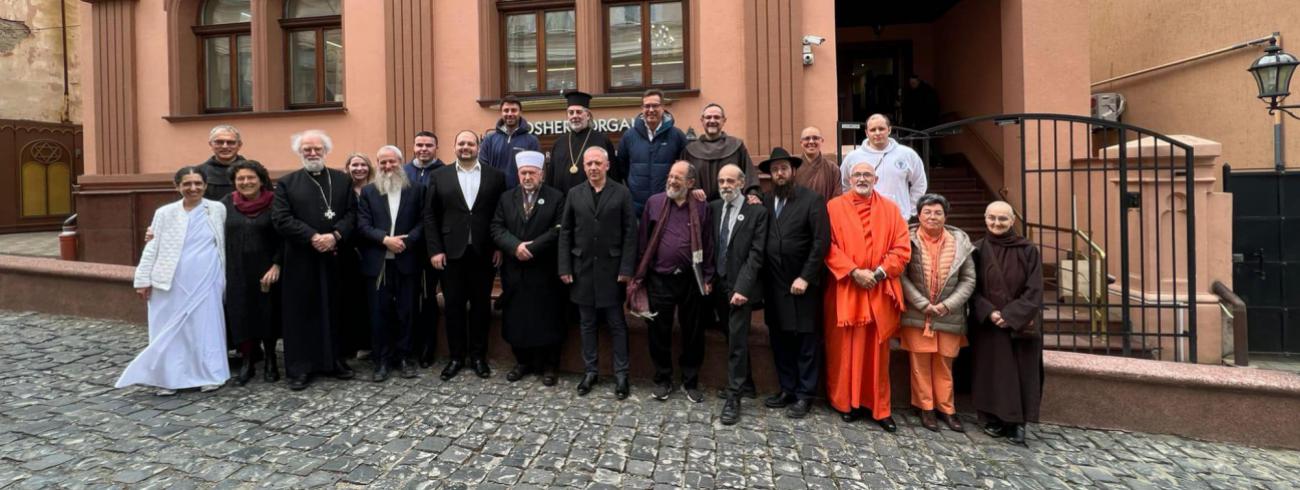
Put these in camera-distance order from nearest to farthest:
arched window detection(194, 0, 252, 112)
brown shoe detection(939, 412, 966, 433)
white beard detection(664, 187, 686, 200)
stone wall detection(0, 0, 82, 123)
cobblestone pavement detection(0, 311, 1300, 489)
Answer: cobblestone pavement detection(0, 311, 1300, 489)
brown shoe detection(939, 412, 966, 433)
white beard detection(664, 187, 686, 200)
arched window detection(194, 0, 252, 112)
stone wall detection(0, 0, 82, 123)

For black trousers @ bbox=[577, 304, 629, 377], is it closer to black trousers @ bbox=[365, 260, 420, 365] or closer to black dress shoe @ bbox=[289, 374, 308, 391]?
black trousers @ bbox=[365, 260, 420, 365]

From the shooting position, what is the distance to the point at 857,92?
11859 mm

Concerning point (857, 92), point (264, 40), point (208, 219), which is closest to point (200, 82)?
point (264, 40)

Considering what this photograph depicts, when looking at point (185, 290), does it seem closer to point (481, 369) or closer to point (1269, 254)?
point (481, 369)

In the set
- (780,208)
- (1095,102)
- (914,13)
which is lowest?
(780,208)

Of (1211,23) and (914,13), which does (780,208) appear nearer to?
(914,13)

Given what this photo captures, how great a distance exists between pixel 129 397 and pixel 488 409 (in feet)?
8.81

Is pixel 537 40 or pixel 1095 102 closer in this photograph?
pixel 537 40

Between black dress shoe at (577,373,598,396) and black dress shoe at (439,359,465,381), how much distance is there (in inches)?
41.3

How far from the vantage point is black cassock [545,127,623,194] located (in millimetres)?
5383

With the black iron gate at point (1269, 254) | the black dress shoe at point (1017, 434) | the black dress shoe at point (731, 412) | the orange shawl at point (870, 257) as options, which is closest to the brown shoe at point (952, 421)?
the black dress shoe at point (1017, 434)

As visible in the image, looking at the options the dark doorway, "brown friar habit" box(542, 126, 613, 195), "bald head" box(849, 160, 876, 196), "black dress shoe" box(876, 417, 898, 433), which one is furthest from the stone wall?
"black dress shoe" box(876, 417, 898, 433)

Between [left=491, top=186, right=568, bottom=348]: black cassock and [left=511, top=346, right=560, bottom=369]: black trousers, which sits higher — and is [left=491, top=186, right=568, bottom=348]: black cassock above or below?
above

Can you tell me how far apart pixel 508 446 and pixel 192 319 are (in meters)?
2.92
